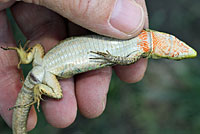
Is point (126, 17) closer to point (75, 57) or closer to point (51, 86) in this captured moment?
point (75, 57)

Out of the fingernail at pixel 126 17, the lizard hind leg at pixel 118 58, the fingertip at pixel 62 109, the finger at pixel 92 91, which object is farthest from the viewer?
the finger at pixel 92 91

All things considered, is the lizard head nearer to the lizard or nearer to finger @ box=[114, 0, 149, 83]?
the lizard

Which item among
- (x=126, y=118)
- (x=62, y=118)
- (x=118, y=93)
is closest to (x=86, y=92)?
(x=62, y=118)

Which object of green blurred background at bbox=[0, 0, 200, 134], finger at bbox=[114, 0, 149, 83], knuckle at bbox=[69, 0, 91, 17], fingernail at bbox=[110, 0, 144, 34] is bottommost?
green blurred background at bbox=[0, 0, 200, 134]

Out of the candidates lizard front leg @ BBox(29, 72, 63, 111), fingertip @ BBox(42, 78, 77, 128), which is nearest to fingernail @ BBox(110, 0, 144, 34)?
lizard front leg @ BBox(29, 72, 63, 111)

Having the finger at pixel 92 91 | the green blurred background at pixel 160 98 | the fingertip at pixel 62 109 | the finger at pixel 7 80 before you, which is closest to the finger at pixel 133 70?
the finger at pixel 92 91

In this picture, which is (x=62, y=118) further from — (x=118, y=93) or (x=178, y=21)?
(x=178, y=21)

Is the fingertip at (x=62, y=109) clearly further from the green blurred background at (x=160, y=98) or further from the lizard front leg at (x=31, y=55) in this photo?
the green blurred background at (x=160, y=98)
